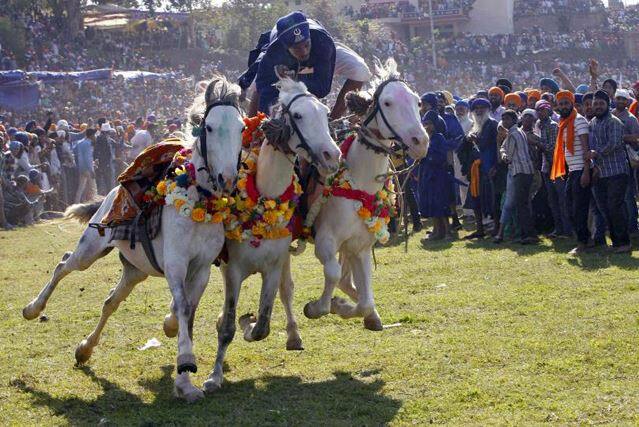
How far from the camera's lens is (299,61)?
8.69 m

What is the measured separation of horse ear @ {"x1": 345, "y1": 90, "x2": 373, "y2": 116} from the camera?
26.8 ft

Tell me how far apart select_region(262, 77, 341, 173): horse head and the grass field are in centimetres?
171

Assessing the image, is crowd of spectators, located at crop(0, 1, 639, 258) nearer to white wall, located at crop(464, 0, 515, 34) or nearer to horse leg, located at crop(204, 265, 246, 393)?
white wall, located at crop(464, 0, 515, 34)

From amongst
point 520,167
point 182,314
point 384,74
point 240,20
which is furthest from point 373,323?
point 240,20

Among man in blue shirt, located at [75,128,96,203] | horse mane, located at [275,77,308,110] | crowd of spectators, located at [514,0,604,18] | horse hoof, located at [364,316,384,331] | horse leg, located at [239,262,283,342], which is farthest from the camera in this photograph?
crowd of spectators, located at [514,0,604,18]

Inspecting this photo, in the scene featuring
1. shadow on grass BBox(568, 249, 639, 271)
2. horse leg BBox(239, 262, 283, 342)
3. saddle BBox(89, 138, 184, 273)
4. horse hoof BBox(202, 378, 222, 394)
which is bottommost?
shadow on grass BBox(568, 249, 639, 271)

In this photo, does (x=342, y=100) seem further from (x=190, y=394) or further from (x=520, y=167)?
(x=520, y=167)

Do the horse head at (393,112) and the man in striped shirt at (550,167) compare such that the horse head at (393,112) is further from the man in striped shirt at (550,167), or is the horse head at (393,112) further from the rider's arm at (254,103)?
the man in striped shirt at (550,167)

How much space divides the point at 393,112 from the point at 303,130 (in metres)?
0.92

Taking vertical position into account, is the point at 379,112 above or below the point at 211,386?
above

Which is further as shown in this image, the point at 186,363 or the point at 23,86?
the point at 23,86

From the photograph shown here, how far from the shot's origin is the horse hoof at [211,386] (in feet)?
24.7

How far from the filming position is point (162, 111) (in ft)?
129

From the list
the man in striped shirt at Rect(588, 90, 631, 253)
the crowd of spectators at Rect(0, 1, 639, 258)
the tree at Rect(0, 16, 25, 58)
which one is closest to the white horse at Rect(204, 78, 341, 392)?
the man in striped shirt at Rect(588, 90, 631, 253)
